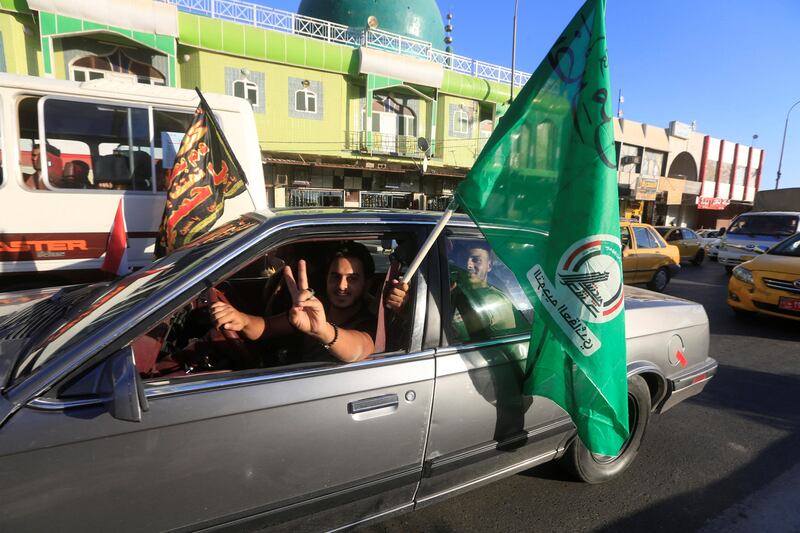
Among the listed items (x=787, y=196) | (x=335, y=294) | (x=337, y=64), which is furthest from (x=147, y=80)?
(x=787, y=196)

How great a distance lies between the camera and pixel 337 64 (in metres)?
17.8

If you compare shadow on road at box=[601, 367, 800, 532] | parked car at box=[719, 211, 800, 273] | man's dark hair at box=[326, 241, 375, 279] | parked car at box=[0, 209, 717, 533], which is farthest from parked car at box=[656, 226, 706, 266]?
man's dark hair at box=[326, 241, 375, 279]

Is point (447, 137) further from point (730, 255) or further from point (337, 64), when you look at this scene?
point (730, 255)

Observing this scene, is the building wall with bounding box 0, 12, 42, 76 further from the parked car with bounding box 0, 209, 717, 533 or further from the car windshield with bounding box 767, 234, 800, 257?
the car windshield with bounding box 767, 234, 800, 257

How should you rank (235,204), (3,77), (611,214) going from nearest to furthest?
(611,214), (3,77), (235,204)

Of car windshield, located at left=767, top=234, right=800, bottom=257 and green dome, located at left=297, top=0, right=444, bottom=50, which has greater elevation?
green dome, located at left=297, top=0, right=444, bottom=50

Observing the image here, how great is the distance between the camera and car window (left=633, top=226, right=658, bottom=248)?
30.5 ft

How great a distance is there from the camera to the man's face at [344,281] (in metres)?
2.27

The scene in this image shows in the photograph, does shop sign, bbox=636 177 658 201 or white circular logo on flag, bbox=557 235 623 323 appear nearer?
white circular logo on flag, bbox=557 235 623 323

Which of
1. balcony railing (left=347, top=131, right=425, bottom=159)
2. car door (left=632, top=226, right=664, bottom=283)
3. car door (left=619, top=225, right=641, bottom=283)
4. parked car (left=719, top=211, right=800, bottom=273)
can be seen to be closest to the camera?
car door (left=619, top=225, right=641, bottom=283)

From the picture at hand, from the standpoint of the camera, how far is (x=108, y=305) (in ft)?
6.00

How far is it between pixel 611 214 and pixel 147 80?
56.2 ft

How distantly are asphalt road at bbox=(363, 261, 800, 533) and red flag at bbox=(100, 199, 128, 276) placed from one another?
3.88 metres

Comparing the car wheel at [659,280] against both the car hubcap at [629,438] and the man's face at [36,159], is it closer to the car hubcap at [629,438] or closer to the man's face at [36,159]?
the car hubcap at [629,438]
